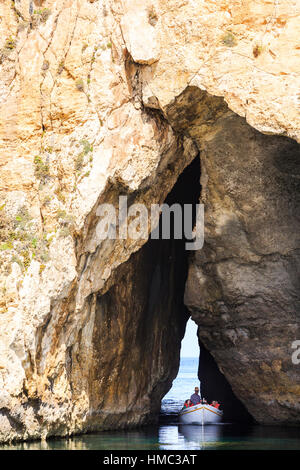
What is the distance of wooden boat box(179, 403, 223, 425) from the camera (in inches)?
869

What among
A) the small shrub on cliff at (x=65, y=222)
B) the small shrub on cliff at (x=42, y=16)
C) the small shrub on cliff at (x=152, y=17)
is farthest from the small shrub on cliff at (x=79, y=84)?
the small shrub on cliff at (x=65, y=222)

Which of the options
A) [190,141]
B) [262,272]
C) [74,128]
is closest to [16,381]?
[74,128]

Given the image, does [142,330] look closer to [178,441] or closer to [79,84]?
[178,441]

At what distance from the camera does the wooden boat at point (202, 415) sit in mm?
22062

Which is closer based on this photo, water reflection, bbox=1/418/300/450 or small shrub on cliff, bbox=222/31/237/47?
water reflection, bbox=1/418/300/450

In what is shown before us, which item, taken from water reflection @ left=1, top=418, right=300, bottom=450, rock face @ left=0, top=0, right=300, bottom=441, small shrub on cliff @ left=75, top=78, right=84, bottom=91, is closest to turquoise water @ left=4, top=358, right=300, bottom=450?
water reflection @ left=1, top=418, right=300, bottom=450

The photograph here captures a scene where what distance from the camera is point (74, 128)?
46.8 ft

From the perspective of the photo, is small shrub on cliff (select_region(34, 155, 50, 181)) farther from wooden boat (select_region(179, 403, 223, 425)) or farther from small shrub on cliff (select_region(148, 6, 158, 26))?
wooden boat (select_region(179, 403, 223, 425))

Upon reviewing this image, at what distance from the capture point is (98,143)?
1417cm

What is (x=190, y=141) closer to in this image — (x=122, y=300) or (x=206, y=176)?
(x=206, y=176)

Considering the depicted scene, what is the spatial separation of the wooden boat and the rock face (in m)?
5.66

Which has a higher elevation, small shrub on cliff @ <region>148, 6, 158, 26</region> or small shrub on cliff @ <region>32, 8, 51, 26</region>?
small shrub on cliff @ <region>32, 8, 51, 26</region>

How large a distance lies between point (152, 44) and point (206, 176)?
14.7 feet

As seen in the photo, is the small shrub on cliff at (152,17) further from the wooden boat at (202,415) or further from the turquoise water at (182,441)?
the wooden boat at (202,415)
